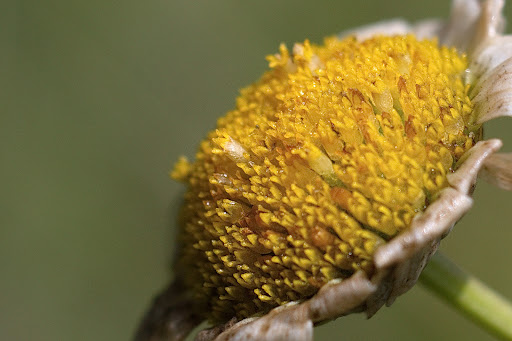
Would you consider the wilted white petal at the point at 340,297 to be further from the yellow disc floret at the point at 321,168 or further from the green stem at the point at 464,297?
the green stem at the point at 464,297

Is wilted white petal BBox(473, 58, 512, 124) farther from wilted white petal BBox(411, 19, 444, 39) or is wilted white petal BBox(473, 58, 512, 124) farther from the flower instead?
wilted white petal BBox(411, 19, 444, 39)

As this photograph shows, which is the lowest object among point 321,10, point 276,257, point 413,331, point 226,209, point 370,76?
point 413,331

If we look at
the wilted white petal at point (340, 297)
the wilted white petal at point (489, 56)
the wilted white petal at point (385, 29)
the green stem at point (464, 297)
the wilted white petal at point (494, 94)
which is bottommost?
the green stem at point (464, 297)

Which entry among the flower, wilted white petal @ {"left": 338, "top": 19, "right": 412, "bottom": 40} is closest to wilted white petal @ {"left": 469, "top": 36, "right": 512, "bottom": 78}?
the flower

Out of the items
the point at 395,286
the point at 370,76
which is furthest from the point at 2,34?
the point at 395,286

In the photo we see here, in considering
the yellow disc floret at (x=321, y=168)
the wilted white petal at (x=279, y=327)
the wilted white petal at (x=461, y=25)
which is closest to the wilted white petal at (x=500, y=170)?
the yellow disc floret at (x=321, y=168)

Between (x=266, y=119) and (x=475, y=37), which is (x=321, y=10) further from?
(x=266, y=119)
